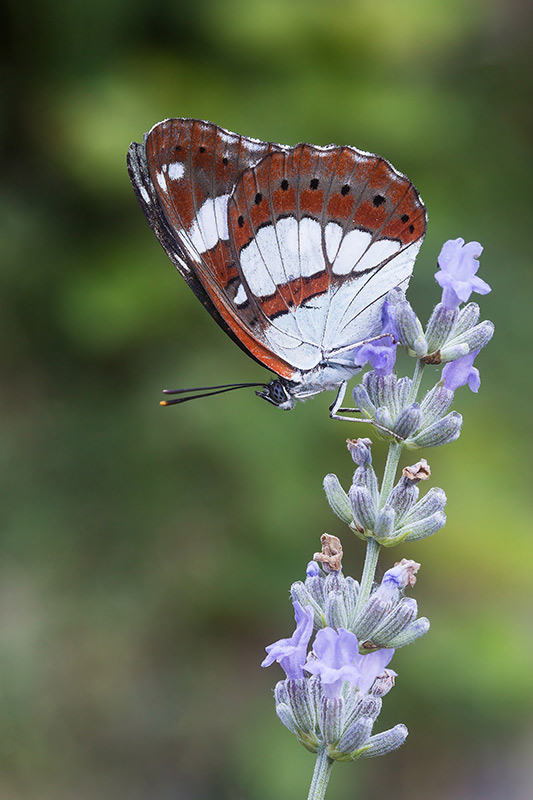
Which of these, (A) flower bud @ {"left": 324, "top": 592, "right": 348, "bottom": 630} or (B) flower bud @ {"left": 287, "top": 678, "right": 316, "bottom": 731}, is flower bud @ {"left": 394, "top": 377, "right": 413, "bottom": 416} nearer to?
(A) flower bud @ {"left": 324, "top": 592, "right": 348, "bottom": 630}

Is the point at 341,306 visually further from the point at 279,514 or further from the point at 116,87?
the point at 116,87

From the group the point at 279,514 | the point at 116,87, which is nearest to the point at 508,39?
the point at 116,87

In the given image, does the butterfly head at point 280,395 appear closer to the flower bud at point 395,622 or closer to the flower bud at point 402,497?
the flower bud at point 402,497

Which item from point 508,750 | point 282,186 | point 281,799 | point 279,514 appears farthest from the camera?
point 508,750

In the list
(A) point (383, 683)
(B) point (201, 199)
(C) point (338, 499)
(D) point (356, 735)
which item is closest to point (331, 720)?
(D) point (356, 735)

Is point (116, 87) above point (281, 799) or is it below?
above

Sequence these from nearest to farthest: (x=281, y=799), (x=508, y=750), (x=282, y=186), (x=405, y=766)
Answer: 1. (x=282, y=186)
2. (x=281, y=799)
3. (x=405, y=766)
4. (x=508, y=750)

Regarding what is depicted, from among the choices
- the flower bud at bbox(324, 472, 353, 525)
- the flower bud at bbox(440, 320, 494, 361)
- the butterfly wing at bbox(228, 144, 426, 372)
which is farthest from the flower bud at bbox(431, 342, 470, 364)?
the flower bud at bbox(324, 472, 353, 525)

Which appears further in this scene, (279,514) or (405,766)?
(405,766)

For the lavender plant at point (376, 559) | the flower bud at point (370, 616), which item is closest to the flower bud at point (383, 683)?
the lavender plant at point (376, 559)
